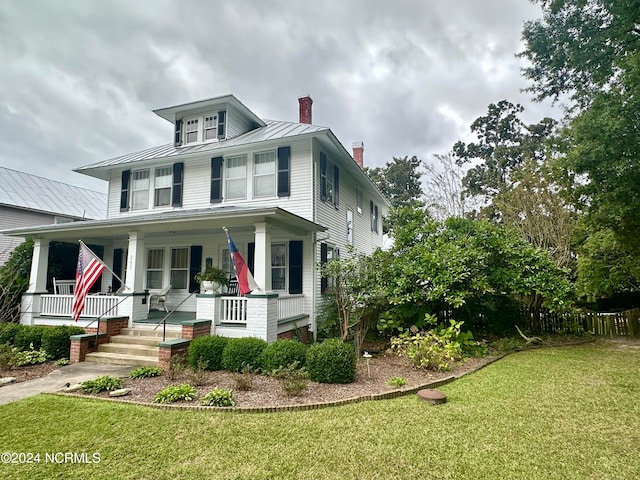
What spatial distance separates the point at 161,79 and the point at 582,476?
62.4 feet

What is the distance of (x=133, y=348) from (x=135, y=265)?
2.32 metres

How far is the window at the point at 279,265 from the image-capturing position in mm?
10562

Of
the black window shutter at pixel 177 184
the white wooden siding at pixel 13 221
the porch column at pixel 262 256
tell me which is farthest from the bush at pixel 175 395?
the white wooden siding at pixel 13 221

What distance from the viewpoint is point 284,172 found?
34.3ft

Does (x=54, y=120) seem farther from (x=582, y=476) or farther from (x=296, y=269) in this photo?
(x=582, y=476)

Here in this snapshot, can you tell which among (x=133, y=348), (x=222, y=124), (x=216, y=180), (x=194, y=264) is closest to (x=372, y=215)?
(x=222, y=124)

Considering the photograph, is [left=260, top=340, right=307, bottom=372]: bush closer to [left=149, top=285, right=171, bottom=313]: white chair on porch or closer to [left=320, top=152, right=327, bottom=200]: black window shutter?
[left=320, top=152, right=327, bottom=200]: black window shutter

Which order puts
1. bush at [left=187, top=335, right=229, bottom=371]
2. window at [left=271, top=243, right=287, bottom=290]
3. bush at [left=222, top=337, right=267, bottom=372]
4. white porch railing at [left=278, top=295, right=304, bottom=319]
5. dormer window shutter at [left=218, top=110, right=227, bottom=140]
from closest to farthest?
bush at [left=222, top=337, right=267, bottom=372] → bush at [left=187, top=335, right=229, bottom=371] → white porch railing at [left=278, top=295, right=304, bottom=319] → window at [left=271, top=243, right=287, bottom=290] → dormer window shutter at [left=218, top=110, right=227, bottom=140]

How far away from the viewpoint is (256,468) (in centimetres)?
326

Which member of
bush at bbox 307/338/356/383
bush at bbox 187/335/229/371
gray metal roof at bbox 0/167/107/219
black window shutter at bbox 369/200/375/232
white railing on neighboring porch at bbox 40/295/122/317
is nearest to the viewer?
bush at bbox 307/338/356/383

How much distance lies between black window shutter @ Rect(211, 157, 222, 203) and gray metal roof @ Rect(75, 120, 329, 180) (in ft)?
1.53

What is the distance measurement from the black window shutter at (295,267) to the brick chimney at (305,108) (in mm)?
5915

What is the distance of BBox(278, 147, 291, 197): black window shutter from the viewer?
10422 mm

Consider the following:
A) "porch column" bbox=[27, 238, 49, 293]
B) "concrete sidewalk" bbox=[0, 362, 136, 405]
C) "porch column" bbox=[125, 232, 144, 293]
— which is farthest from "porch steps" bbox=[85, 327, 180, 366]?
"porch column" bbox=[27, 238, 49, 293]
